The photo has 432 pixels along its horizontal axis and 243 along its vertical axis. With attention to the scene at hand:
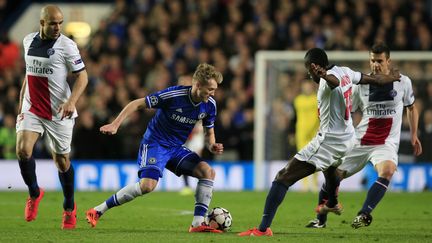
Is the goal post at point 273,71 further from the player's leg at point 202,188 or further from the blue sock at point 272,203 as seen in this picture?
the blue sock at point 272,203

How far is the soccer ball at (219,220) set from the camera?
9.92m

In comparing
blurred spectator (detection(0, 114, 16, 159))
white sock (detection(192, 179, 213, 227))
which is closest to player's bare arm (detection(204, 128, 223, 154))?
white sock (detection(192, 179, 213, 227))

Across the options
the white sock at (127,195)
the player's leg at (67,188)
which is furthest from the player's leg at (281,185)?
the player's leg at (67,188)

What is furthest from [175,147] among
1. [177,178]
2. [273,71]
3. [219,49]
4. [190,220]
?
[219,49]

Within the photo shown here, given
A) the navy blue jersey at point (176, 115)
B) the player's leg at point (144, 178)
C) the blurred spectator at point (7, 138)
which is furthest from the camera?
the blurred spectator at point (7, 138)

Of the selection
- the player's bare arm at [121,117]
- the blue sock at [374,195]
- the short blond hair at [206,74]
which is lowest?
the blue sock at [374,195]

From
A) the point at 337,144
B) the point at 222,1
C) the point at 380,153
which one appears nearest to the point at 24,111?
the point at 337,144

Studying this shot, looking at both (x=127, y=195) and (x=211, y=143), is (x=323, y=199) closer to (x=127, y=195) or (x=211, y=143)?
(x=211, y=143)

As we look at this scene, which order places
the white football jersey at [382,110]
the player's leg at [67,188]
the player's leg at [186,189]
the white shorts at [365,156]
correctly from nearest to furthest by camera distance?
1. the player's leg at [67,188]
2. the white shorts at [365,156]
3. the white football jersey at [382,110]
4. the player's leg at [186,189]

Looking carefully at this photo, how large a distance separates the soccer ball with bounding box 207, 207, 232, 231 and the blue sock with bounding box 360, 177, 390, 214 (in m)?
1.41

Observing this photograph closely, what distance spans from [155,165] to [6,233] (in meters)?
1.63

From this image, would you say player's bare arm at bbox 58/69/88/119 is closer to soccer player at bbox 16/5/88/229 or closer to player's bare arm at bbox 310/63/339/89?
soccer player at bbox 16/5/88/229

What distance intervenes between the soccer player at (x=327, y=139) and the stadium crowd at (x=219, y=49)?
8580 mm

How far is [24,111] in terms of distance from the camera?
9.98 meters
